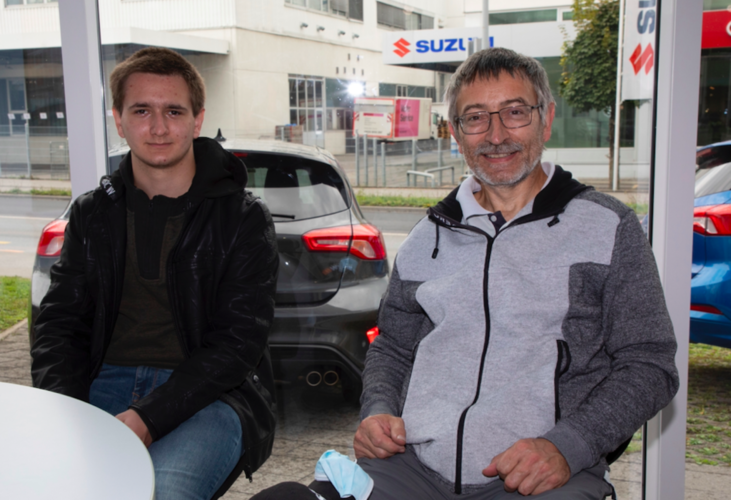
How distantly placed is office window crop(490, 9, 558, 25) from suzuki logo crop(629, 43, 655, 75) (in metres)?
0.27

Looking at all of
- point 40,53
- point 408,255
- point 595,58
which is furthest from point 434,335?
point 40,53

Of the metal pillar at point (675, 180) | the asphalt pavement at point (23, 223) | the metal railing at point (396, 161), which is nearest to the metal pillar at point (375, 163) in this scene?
the metal railing at point (396, 161)

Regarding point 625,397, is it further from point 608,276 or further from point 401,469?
point 401,469

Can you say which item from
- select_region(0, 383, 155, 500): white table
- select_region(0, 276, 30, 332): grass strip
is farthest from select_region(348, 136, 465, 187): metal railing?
select_region(0, 276, 30, 332): grass strip

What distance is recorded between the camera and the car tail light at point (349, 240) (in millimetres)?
2352

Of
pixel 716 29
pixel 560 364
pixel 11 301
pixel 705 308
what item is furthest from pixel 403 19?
pixel 11 301

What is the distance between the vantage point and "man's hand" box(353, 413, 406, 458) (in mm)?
1396

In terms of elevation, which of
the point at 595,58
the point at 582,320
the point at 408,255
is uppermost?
the point at 595,58

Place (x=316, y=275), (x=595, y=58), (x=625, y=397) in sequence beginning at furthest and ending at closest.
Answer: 1. (x=316, y=275)
2. (x=595, y=58)
3. (x=625, y=397)

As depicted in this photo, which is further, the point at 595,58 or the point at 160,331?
the point at 595,58

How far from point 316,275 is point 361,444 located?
994mm

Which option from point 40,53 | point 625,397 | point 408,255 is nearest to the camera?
point 625,397

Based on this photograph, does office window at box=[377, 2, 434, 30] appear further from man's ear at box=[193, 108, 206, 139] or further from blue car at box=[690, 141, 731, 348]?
blue car at box=[690, 141, 731, 348]

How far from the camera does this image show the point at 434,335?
1456mm
